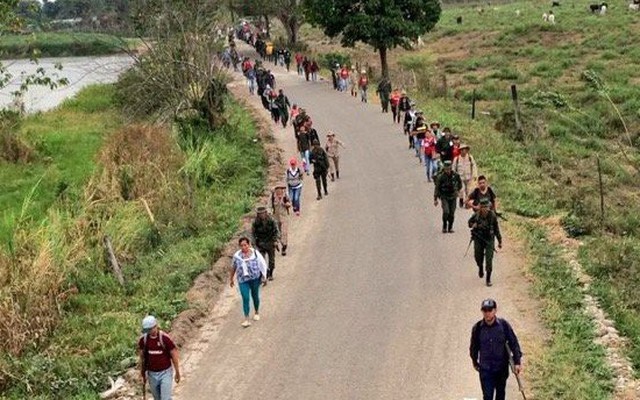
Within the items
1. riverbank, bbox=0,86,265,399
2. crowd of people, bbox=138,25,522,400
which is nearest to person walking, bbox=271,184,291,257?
crowd of people, bbox=138,25,522,400

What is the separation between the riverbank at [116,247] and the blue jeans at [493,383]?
4.88m

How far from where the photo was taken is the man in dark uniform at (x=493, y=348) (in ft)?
26.9

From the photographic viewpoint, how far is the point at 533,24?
49.9m

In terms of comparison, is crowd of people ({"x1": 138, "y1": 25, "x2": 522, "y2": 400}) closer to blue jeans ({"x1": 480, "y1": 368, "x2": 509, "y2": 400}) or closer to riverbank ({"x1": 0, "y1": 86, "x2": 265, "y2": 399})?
blue jeans ({"x1": 480, "y1": 368, "x2": 509, "y2": 400})

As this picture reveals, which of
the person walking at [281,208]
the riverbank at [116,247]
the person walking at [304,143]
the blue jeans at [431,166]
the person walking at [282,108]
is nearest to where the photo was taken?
the riverbank at [116,247]

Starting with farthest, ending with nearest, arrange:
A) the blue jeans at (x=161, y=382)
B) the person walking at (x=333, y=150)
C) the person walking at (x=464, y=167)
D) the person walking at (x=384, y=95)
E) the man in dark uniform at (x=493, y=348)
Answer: the person walking at (x=384, y=95), the person walking at (x=333, y=150), the person walking at (x=464, y=167), the blue jeans at (x=161, y=382), the man in dark uniform at (x=493, y=348)

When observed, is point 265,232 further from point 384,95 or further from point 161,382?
point 384,95

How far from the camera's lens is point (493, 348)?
27.0ft

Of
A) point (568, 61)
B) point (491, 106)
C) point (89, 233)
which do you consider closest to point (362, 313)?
point (89, 233)

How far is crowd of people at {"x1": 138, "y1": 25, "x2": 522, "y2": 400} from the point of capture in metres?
8.30

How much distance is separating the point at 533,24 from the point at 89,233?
131 ft

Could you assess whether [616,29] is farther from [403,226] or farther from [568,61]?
[403,226]

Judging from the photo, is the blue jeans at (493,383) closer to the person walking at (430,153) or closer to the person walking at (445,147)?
the person walking at (445,147)

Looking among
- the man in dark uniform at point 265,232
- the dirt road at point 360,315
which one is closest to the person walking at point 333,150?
Result: the dirt road at point 360,315
